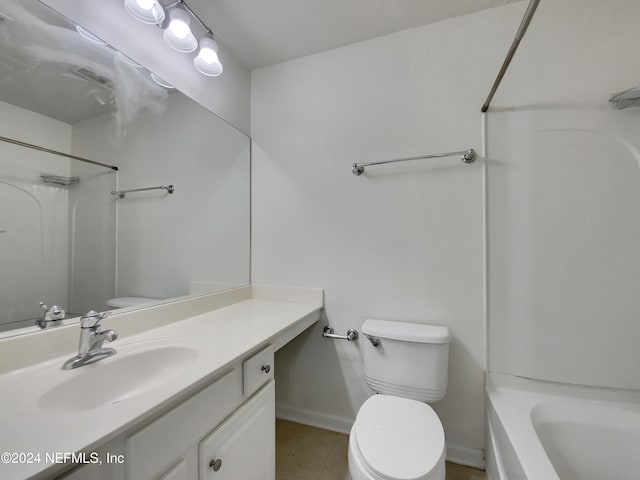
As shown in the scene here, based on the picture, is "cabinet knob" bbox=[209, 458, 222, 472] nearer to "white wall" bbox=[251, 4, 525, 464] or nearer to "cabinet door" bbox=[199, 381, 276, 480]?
"cabinet door" bbox=[199, 381, 276, 480]

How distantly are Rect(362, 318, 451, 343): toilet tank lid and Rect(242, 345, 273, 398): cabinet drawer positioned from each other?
1.73ft

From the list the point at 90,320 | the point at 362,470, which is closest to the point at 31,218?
the point at 90,320

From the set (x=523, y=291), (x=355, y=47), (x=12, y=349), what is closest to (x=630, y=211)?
(x=523, y=291)

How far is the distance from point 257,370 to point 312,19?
69.3 inches

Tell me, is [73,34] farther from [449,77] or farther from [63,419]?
[449,77]

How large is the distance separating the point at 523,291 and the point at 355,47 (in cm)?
165

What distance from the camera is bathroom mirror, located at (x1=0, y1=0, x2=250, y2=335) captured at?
0.83m

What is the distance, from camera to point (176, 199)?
1.39 metres

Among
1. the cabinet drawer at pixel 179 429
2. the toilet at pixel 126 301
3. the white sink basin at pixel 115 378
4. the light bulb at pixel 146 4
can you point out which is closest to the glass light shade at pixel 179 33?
the light bulb at pixel 146 4

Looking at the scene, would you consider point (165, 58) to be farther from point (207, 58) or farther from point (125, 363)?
point (125, 363)

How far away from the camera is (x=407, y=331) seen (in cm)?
129

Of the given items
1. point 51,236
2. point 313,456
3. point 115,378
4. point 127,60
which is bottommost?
point 313,456

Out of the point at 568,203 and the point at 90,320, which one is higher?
the point at 568,203

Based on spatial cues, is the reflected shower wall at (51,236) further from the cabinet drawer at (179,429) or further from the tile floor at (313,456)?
the tile floor at (313,456)
